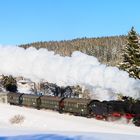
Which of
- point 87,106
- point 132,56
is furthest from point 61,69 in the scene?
point 132,56

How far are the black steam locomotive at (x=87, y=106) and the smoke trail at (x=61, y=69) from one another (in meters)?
1.74

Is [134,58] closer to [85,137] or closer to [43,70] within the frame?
[43,70]

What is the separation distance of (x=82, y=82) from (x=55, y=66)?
387 centimetres

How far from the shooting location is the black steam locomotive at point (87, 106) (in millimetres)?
41125

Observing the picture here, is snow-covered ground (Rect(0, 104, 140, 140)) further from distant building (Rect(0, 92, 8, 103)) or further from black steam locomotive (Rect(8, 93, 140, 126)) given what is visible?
distant building (Rect(0, 92, 8, 103))

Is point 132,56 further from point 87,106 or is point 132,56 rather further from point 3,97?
point 3,97

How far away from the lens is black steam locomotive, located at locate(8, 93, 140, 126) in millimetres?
41125

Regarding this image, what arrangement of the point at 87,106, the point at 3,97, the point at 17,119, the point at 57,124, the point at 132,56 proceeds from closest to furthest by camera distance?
the point at 87,106, the point at 57,124, the point at 132,56, the point at 17,119, the point at 3,97

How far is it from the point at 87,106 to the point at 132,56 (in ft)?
32.0

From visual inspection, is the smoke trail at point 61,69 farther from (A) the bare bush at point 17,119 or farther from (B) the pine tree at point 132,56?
(A) the bare bush at point 17,119

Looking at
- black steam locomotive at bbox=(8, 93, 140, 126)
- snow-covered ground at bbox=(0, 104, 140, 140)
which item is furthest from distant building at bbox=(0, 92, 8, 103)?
snow-covered ground at bbox=(0, 104, 140, 140)

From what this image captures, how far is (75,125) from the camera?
45.8 metres

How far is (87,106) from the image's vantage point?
48.7 metres

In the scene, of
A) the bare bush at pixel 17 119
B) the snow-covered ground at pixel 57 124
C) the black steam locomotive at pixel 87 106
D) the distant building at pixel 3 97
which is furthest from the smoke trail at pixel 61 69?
the distant building at pixel 3 97
